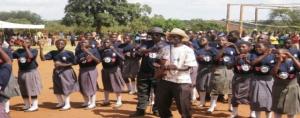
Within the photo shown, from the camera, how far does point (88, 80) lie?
1020 centimetres

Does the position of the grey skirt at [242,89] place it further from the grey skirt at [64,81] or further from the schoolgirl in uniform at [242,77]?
the grey skirt at [64,81]

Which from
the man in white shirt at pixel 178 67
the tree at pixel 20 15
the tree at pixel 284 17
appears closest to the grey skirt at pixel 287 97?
the man in white shirt at pixel 178 67

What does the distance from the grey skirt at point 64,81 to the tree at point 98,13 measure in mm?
41206

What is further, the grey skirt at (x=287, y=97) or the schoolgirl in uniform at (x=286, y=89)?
the grey skirt at (x=287, y=97)

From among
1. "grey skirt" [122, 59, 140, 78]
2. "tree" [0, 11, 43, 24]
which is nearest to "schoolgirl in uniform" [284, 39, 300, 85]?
"grey skirt" [122, 59, 140, 78]

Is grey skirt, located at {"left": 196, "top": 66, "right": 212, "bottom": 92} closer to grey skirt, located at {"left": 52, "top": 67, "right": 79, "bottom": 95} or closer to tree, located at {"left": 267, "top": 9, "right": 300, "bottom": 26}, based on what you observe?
grey skirt, located at {"left": 52, "top": 67, "right": 79, "bottom": 95}

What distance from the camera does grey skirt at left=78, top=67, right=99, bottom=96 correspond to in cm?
1018

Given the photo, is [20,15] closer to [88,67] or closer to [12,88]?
[88,67]

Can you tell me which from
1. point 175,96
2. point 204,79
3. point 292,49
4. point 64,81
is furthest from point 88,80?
point 292,49

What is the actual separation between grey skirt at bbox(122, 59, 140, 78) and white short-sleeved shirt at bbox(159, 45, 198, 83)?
483cm

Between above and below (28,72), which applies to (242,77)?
below

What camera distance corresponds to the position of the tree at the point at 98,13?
169 ft

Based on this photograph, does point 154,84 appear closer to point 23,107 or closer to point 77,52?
point 77,52

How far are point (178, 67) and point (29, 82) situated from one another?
3.67 m
